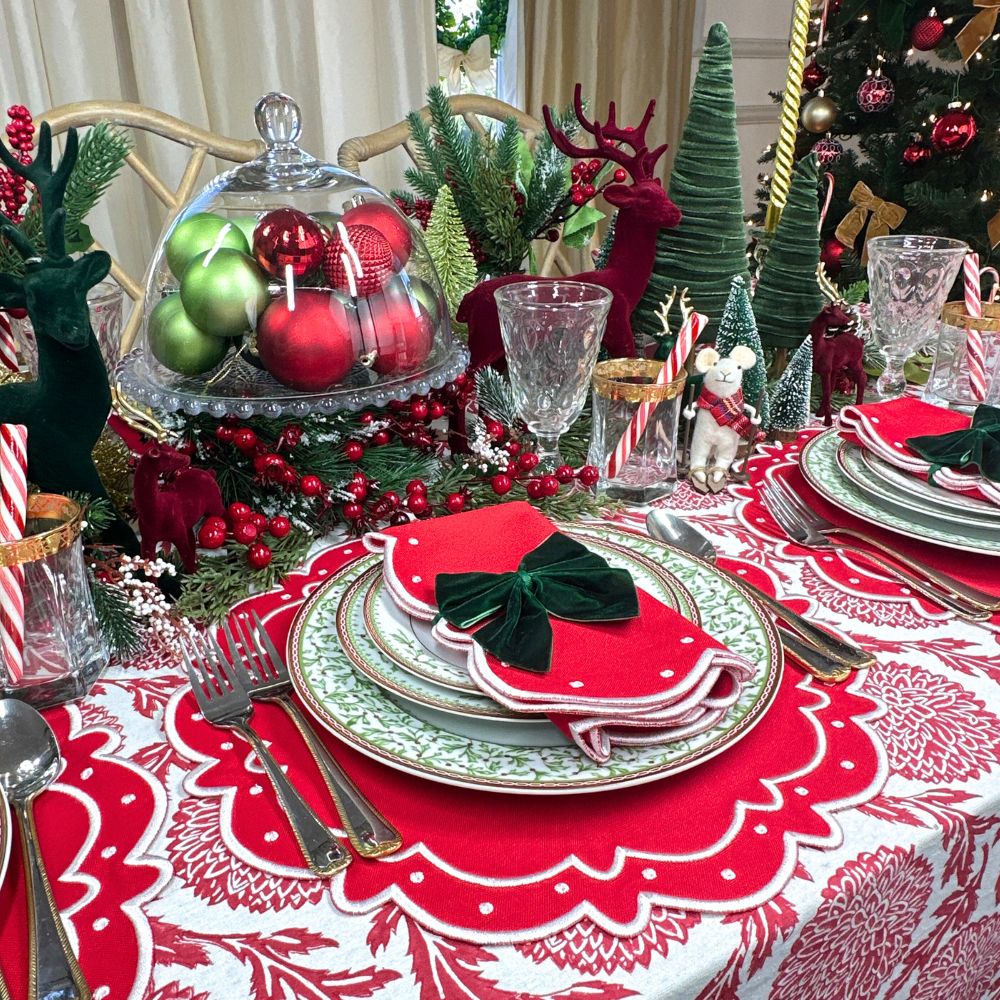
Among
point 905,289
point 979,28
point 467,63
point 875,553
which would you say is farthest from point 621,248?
point 467,63

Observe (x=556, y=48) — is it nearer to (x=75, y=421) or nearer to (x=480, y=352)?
(x=480, y=352)

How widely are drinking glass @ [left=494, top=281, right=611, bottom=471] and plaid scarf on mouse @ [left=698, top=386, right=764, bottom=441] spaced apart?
0.39ft

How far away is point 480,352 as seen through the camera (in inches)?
38.6

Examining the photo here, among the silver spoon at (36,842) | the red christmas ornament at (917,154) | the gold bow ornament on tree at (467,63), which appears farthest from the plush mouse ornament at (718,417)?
the gold bow ornament on tree at (467,63)

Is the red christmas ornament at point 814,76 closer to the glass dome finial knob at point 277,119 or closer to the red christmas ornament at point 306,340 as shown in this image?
the glass dome finial knob at point 277,119

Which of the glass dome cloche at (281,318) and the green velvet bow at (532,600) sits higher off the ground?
the glass dome cloche at (281,318)

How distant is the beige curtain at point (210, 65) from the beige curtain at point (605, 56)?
495mm

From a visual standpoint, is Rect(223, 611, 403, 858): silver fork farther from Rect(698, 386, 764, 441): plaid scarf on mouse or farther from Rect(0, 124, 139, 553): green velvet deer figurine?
Rect(698, 386, 764, 441): plaid scarf on mouse

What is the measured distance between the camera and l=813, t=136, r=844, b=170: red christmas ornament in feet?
6.56

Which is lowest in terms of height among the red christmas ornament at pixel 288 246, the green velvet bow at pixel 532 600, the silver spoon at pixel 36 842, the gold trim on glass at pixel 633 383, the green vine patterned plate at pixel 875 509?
the green vine patterned plate at pixel 875 509

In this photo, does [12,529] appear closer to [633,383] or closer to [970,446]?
[633,383]

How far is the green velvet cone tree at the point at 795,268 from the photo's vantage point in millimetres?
1033

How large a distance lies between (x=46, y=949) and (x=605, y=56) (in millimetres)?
3344

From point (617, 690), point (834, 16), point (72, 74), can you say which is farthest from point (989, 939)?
point (72, 74)
